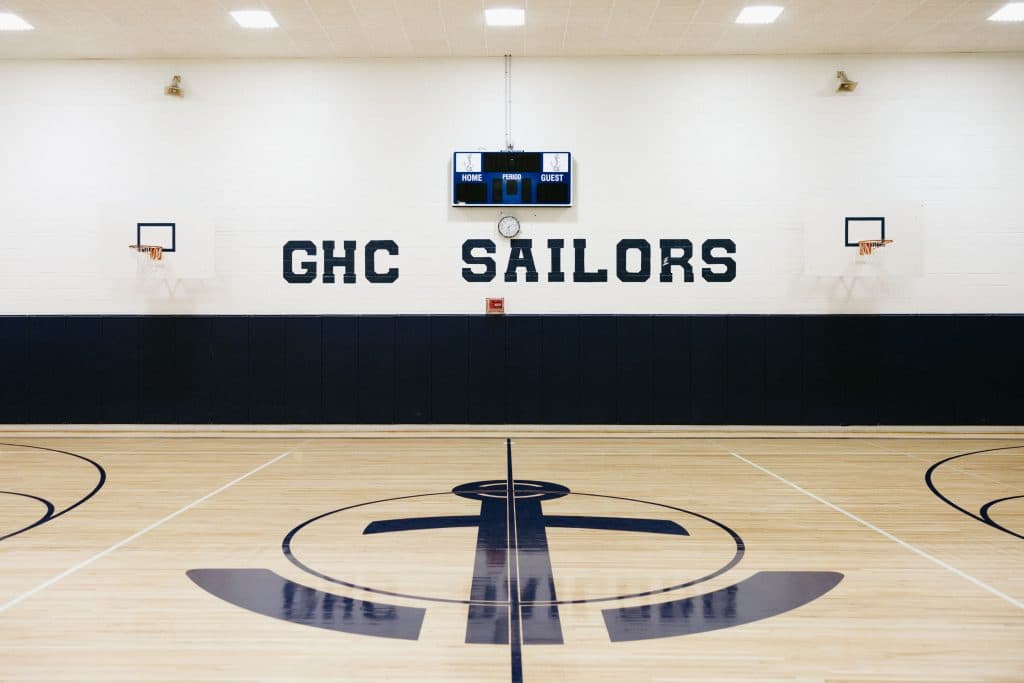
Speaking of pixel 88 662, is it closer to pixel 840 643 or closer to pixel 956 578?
pixel 840 643

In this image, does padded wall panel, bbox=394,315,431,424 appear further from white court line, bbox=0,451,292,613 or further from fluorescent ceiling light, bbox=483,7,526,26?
fluorescent ceiling light, bbox=483,7,526,26

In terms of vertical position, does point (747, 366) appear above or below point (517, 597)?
above

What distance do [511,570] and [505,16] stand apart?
15.1ft

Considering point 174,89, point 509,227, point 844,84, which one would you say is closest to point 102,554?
point 509,227

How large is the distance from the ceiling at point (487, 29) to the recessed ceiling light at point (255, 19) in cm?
8

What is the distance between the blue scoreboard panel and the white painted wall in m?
0.14

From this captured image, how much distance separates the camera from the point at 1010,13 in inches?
227

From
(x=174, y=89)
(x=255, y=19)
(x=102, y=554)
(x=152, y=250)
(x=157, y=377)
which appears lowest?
(x=102, y=554)

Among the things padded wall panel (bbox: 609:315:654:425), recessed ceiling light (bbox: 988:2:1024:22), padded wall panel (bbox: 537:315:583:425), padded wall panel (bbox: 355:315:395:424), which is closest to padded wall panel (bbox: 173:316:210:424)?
padded wall panel (bbox: 355:315:395:424)

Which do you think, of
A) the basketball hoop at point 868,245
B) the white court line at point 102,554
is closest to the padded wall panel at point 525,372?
the white court line at point 102,554

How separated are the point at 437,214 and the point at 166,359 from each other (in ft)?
9.34

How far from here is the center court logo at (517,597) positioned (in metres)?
2.22

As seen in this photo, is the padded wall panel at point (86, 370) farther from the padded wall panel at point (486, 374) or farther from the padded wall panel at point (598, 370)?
the padded wall panel at point (598, 370)

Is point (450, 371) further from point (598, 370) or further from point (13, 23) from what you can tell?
point (13, 23)
